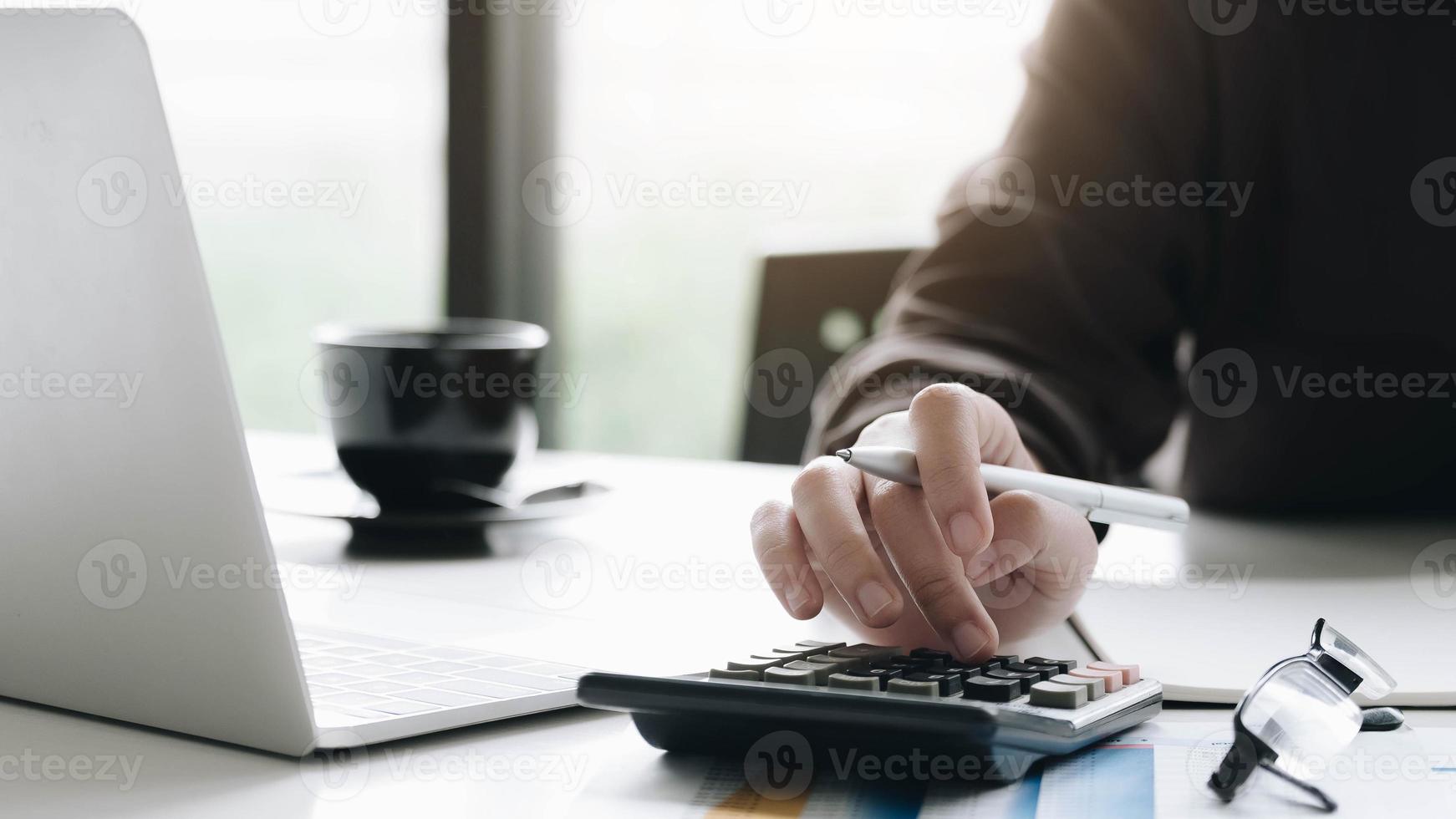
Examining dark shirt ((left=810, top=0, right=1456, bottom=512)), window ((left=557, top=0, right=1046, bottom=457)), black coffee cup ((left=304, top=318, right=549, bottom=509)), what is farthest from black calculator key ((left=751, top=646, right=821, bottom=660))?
window ((left=557, top=0, right=1046, bottom=457))

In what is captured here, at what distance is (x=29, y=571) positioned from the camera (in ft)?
1.26

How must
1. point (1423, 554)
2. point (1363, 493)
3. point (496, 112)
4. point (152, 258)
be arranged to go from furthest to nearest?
point (496, 112)
point (1363, 493)
point (1423, 554)
point (152, 258)

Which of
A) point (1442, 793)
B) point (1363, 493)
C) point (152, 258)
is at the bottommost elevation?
point (1363, 493)

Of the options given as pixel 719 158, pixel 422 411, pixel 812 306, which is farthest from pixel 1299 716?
pixel 719 158

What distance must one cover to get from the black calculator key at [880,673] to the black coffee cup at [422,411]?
1.26ft

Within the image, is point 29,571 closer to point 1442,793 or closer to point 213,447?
point 213,447

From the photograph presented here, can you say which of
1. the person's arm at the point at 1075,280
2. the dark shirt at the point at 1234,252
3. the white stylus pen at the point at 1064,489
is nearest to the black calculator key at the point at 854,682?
the white stylus pen at the point at 1064,489

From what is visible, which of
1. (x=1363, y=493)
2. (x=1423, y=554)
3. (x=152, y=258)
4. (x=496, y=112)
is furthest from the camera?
(x=496, y=112)

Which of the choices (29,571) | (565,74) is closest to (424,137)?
(565,74)

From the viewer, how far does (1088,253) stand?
0.90 meters

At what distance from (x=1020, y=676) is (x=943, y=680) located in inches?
1.1

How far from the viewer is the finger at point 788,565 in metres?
0.46

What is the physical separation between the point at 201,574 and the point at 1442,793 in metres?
0.34

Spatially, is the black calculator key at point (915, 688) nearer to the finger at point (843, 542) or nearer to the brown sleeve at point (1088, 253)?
the finger at point (843, 542)
